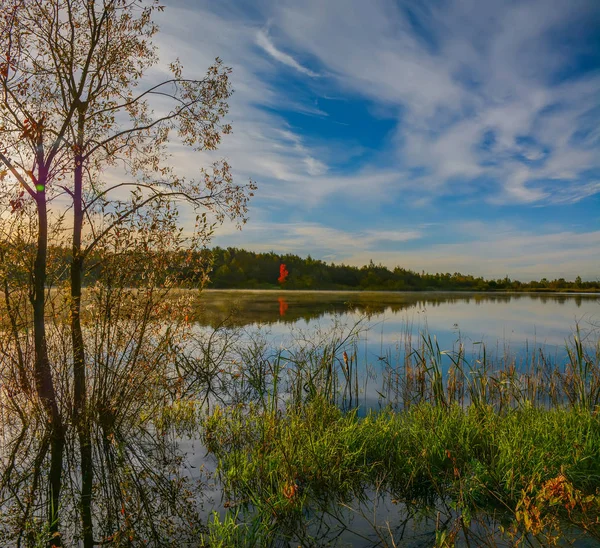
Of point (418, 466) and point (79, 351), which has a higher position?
point (79, 351)

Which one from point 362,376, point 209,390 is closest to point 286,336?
point 362,376

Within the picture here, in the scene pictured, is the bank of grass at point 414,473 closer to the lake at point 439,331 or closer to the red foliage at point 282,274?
the lake at point 439,331

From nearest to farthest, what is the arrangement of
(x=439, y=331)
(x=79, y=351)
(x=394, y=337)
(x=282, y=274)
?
1. (x=79, y=351)
2. (x=394, y=337)
3. (x=439, y=331)
4. (x=282, y=274)

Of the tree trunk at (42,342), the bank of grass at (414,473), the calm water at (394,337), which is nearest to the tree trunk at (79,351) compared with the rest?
the tree trunk at (42,342)

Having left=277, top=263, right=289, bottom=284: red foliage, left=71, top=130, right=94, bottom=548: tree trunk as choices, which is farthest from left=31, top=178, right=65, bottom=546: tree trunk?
left=277, top=263, right=289, bottom=284: red foliage

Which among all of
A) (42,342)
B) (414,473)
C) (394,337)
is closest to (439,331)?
(394,337)

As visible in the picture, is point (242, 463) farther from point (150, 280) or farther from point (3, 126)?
point (3, 126)

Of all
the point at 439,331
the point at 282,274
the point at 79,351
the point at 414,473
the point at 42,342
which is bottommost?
the point at 439,331

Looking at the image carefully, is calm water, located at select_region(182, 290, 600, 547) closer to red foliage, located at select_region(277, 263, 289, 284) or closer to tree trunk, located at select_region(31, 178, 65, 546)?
tree trunk, located at select_region(31, 178, 65, 546)

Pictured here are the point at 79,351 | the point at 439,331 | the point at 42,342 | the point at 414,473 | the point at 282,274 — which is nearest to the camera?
the point at 414,473

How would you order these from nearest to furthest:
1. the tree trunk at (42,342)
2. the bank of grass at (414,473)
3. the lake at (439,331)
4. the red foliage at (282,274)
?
the bank of grass at (414,473)
the tree trunk at (42,342)
the lake at (439,331)
the red foliage at (282,274)

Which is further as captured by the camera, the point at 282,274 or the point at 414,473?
the point at 282,274

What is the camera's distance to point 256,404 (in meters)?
9.05

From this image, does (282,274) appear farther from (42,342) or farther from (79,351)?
(42,342)
